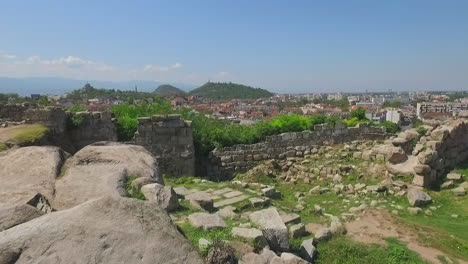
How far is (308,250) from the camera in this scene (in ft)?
19.6

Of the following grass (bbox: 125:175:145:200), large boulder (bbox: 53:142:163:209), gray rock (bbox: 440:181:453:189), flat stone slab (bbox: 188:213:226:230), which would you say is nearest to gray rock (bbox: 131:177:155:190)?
grass (bbox: 125:175:145:200)

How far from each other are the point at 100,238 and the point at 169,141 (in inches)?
402

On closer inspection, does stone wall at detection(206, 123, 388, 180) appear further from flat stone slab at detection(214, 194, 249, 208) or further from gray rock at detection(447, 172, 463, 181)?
flat stone slab at detection(214, 194, 249, 208)

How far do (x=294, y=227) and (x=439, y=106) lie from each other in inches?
5792

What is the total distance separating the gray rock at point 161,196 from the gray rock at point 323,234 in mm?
2328

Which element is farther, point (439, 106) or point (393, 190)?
point (439, 106)

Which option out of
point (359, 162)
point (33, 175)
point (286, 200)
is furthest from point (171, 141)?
point (33, 175)

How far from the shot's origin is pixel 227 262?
14.7 feet

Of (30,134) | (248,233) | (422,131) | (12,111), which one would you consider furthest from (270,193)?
(12,111)

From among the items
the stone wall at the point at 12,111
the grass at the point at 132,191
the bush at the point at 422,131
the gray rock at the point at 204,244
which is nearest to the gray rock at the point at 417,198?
the bush at the point at 422,131

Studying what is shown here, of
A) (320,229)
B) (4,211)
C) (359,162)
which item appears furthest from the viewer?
(359,162)

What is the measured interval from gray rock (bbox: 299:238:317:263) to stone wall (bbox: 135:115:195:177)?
8.06 metres

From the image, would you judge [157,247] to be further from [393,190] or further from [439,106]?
[439,106]

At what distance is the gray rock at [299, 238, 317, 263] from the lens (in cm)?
588
